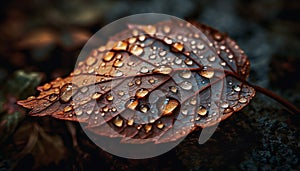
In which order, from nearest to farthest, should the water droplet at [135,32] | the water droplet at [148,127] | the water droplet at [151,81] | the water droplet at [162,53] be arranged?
1. the water droplet at [148,127]
2. the water droplet at [151,81]
3. the water droplet at [162,53]
4. the water droplet at [135,32]

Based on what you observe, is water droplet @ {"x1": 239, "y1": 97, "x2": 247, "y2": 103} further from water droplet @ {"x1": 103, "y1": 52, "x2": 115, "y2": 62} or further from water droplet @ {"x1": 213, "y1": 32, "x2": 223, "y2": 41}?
water droplet @ {"x1": 103, "y1": 52, "x2": 115, "y2": 62}

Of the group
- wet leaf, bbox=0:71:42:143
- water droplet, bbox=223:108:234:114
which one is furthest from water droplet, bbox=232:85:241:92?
wet leaf, bbox=0:71:42:143

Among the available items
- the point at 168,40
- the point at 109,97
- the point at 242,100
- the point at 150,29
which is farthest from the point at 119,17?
the point at 242,100

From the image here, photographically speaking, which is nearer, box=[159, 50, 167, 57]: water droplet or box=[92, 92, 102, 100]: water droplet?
box=[92, 92, 102, 100]: water droplet

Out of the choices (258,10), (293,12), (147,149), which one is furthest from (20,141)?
(293,12)

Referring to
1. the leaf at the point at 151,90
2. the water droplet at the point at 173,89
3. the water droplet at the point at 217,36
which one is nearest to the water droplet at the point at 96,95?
the leaf at the point at 151,90

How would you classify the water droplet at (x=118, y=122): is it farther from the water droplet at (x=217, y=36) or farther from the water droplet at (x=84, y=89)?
the water droplet at (x=217, y=36)
